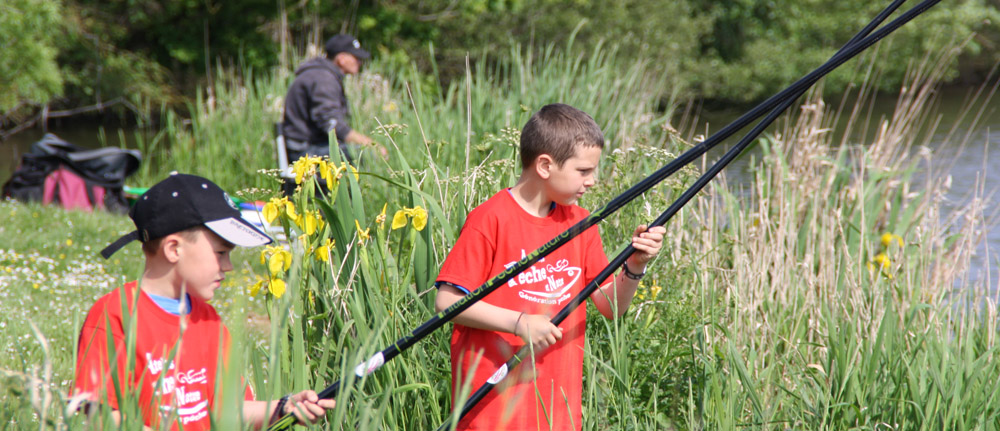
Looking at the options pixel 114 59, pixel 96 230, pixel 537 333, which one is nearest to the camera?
pixel 537 333

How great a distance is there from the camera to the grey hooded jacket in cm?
588

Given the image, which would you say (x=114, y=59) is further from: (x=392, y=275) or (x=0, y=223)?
(x=392, y=275)

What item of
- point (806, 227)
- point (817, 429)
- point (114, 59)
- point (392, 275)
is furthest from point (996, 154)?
point (114, 59)

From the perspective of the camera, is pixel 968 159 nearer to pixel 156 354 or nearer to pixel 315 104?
pixel 315 104

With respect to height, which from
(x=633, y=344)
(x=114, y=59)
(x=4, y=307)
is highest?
(x=633, y=344)

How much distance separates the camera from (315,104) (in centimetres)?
591

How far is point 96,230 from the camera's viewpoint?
5957 millimetres

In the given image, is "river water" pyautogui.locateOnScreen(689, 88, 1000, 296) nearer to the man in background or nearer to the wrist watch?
the wrist watch

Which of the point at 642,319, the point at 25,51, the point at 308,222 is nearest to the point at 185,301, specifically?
the point at 308,222

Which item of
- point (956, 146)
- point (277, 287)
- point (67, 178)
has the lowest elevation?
point (956, 146)

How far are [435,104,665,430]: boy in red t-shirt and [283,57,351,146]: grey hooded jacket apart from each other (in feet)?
12.8

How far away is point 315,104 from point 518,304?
4191 millimetres

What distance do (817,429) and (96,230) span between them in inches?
196

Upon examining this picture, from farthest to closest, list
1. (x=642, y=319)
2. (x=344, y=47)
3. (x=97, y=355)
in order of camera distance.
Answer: (x=344, y=47) → (x=642, y=319) → (x=97, y=355)
